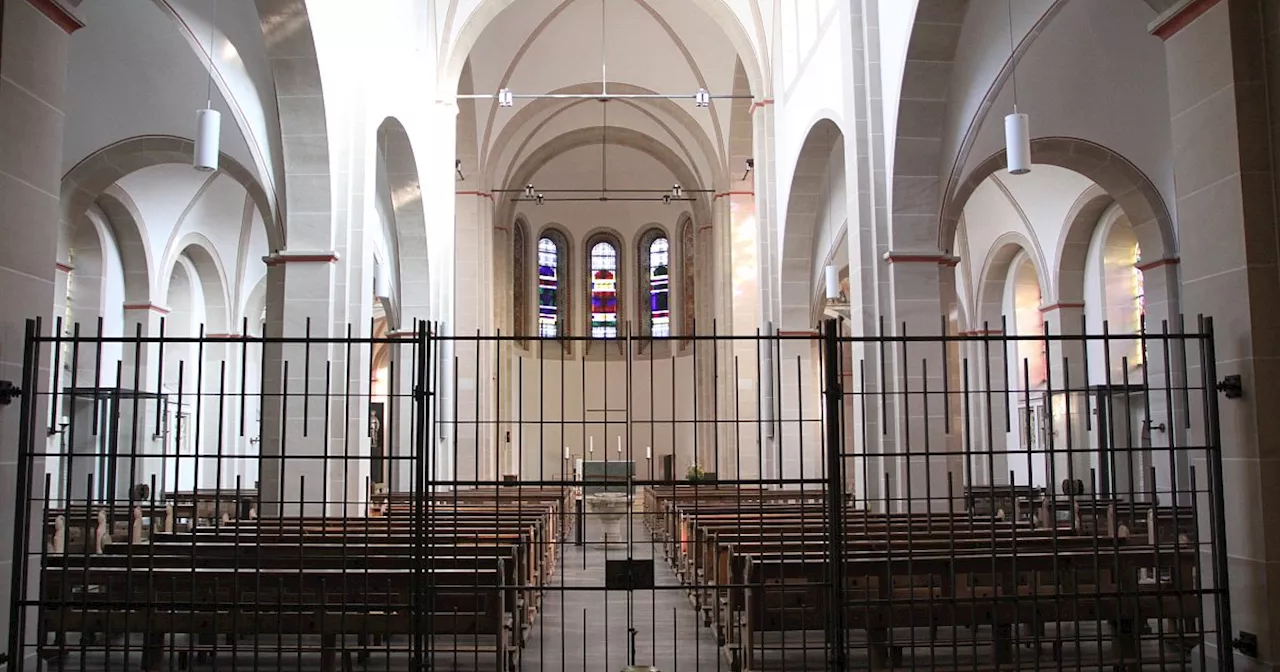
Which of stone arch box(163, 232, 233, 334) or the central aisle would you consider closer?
the central aisle

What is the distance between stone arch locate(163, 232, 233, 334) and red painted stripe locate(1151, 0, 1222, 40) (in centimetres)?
1720

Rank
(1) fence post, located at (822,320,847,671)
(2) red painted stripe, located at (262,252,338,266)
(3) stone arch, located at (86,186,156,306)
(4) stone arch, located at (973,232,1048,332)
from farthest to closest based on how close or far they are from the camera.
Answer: (4) stone arch, located at (973,232,1048,332), (3) stone arch, located at (86,186,156,306), (2) red painted stripe, located at (262,252,338,266), (1) fence post, located at (822,320,847,671)

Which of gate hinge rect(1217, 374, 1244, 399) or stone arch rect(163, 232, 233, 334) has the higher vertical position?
stone arch rect(163, 232, 233, 334)

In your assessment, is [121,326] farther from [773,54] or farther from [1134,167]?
[1134,167]

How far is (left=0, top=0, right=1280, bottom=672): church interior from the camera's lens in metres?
5.43

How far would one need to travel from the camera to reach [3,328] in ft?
16.7

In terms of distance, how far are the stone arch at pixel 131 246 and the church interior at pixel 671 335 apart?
6 cm

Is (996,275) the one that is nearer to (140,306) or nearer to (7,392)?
(140,306)

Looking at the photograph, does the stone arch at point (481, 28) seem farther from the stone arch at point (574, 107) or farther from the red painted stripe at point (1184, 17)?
the red painted stripe at point (1184, 17)

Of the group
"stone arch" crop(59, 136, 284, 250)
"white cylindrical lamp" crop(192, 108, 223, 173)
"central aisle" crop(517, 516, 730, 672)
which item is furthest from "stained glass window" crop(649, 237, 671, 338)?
"white cylindrical lamp" crop(192, 108, 223, 173)

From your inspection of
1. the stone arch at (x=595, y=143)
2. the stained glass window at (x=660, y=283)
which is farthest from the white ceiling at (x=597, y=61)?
the stained glass window at (x=660, y=283)

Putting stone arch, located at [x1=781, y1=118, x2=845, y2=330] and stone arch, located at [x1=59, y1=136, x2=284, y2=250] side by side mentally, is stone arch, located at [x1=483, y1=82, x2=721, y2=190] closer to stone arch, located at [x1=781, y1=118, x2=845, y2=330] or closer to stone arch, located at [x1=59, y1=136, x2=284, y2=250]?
stone arch, located at [x1=781, y1=118, x2=845, y2=330]

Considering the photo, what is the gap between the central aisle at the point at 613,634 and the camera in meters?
7.14

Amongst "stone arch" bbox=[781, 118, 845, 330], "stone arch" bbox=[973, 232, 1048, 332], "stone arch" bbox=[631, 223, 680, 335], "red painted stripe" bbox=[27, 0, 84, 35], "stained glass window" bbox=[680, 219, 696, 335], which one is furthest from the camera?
"stone arch" bbox=[631, 223, 680, 335]
